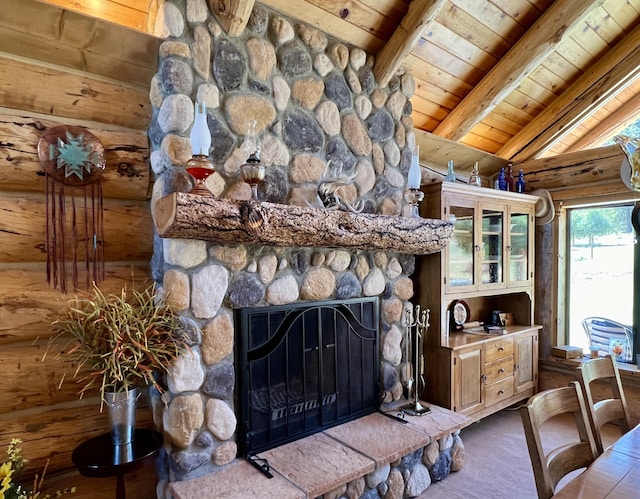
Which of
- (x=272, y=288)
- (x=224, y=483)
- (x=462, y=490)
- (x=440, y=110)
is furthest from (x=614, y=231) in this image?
(x=224, y=483)

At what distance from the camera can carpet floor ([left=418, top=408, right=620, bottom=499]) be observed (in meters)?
2.48

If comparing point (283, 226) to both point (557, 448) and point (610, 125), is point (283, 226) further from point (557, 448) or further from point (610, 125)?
point (610, 125)

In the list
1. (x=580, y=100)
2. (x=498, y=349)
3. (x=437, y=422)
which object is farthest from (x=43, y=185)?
(x=580, y=100)

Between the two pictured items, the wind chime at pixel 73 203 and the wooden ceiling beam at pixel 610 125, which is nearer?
the wind chime at pixel 73 203

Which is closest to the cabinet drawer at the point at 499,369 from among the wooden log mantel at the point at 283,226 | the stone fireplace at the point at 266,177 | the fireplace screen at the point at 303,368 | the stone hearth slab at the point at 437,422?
the stone hearth slab at the point at 437,422

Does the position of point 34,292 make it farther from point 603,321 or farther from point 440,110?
point 603,321

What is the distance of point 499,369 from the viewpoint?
3389 millimetres

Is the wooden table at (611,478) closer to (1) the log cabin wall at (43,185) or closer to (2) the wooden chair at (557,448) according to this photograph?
(2) the wooden chair at (557,448)

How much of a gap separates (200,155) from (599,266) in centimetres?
380

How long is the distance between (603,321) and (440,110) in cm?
250

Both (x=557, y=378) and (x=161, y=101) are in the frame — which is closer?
(x=161, y=101)

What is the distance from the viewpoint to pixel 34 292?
70.0 inches

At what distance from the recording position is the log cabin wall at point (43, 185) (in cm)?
172

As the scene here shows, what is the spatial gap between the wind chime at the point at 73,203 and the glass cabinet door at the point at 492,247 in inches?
110
